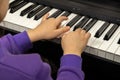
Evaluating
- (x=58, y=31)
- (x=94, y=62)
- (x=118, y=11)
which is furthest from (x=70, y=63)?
(x=94, y=62)

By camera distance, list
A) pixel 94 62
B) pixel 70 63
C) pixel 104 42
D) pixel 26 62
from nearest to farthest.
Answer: pixel 26 62 → pixel 70 63 → pixel 104 42 → pixel 94 62

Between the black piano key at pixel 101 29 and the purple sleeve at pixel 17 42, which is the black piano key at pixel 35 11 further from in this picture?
the black piano key at pixel 101 29

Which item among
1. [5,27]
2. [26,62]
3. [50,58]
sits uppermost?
[26,62]

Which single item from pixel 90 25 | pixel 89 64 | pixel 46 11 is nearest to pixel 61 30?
pixel 90 25

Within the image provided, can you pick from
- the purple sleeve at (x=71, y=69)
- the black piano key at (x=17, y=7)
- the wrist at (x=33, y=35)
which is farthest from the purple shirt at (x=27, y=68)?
the black piano key at (x=17, y=7)

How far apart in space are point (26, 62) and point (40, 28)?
41 centimetres

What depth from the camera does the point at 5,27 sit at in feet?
4.76

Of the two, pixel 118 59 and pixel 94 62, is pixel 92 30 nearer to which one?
pixel 118 59

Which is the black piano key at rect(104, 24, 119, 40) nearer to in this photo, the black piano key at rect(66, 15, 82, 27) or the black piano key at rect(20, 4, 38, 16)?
the black piano key at rect(66, 15, 82, 27)

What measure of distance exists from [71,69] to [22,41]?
304 millimetres

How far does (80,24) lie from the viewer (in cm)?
137

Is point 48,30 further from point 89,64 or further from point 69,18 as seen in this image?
point 89,64

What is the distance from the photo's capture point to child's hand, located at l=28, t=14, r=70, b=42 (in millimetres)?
1269

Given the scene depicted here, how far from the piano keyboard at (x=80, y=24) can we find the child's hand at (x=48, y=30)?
0.23 feet
